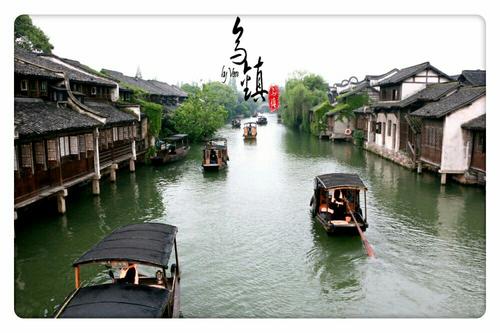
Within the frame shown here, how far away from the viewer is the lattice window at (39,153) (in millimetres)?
17922

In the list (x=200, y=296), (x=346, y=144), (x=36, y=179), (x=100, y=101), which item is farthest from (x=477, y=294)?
(x=346, y=144)

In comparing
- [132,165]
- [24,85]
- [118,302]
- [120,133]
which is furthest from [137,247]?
[132,165]

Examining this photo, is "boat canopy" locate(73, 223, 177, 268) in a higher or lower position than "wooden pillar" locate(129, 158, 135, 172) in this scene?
lower

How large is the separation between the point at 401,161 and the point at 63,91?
25174mm

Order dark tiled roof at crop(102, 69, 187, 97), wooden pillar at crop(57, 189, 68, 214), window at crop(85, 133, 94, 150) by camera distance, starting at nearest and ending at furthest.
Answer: wooden pillar at crop(57, 189, 68, 214), window at crop(85, 133, 94, 150), dark tiled roof at crop(102, 69, 187, 97)

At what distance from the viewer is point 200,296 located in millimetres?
13297

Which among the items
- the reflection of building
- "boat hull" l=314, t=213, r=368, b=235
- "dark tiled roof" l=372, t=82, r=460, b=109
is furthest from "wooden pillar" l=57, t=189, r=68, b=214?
"dark tiled roof" l=372, t=82, r=460, b=109

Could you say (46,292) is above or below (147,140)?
below

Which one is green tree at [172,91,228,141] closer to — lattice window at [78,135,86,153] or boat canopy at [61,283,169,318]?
lattice window at [78,135,86,153]

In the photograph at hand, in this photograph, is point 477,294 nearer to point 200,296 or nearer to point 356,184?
point 356,184

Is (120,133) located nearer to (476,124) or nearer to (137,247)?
(137,247)

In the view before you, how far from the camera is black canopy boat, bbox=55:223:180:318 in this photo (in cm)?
890

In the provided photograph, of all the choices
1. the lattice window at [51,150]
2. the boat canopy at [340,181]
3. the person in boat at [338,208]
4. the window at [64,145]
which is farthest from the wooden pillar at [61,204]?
the person in boat at [338,208]

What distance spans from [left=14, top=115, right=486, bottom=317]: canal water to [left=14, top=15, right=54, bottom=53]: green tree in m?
22.7
